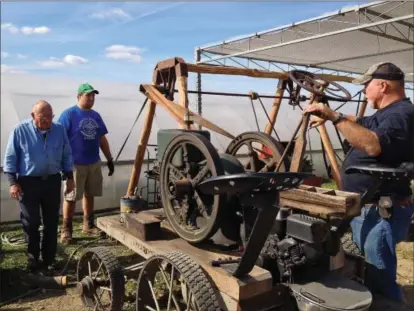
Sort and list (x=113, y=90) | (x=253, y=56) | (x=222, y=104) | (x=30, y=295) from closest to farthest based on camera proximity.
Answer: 1. (x=30, y=295)
2. (x=113, y=90)
3. (x=222, y=104)
4. (x=253, y=56)

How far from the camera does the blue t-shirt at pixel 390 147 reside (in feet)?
7.97

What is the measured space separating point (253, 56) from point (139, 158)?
25.8 ft

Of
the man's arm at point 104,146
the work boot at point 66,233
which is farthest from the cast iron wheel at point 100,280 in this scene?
the man's arm at point 104,146

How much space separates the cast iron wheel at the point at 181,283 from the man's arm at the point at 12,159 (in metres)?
1.86

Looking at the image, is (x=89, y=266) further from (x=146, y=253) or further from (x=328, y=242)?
(x=328, y=242)

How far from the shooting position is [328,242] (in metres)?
2.43

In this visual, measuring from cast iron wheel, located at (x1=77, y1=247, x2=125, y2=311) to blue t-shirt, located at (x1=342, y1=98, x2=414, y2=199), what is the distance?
64.8 inches

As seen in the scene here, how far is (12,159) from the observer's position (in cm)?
394

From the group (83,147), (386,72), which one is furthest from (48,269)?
(386,72)

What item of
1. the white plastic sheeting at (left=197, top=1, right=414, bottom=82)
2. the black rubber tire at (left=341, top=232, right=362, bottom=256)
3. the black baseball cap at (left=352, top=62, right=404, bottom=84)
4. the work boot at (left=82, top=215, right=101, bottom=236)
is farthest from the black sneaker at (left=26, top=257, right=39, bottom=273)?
the white plastic sheeting at (left=197, top=1, right=414, bottom=82)

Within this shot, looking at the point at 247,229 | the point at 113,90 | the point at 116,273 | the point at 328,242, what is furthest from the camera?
the point at 113,90

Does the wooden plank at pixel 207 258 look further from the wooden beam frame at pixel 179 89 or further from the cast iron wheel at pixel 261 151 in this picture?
the cast iron wheel at pixel 261 151

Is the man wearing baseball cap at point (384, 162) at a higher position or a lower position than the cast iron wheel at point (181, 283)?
higher

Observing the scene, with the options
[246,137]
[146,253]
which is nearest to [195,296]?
[146,253]
